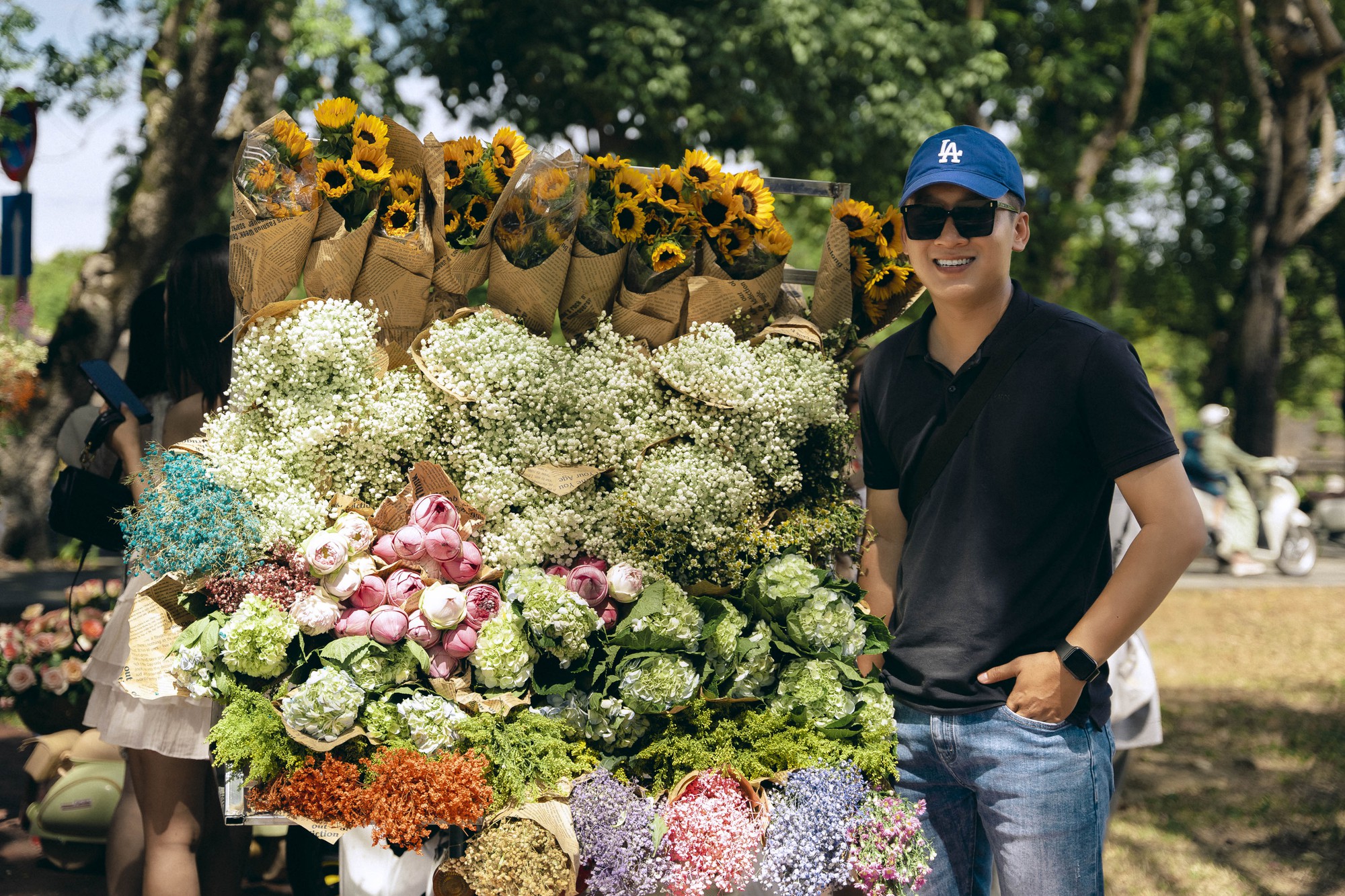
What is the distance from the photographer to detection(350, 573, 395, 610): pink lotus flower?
226cm

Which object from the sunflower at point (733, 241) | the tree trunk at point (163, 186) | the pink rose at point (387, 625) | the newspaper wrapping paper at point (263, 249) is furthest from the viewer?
the tree trunk at point (163, 186)

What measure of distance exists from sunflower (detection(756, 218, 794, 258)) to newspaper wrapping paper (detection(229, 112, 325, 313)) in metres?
1.11

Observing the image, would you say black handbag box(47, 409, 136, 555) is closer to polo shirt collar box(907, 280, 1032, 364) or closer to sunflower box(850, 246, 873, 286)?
sunflower box(850, 246, 873, 286)

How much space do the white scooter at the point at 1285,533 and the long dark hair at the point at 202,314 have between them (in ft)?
39.6

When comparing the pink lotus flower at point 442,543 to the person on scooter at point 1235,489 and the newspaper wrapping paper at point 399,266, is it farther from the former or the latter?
the person on scooter at point 1235,489

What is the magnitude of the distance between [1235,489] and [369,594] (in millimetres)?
11974

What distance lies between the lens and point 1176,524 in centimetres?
191

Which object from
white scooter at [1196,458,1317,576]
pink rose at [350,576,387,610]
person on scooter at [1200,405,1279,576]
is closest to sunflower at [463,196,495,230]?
pink rose at [350,576,387,610]

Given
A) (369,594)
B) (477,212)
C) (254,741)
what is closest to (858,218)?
(477,212)

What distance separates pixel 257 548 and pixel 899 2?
9.16m

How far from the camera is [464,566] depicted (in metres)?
2.35

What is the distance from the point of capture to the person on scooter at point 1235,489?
1193 cm

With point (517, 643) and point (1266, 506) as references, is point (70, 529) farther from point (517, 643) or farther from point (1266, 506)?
point (1266, 506)

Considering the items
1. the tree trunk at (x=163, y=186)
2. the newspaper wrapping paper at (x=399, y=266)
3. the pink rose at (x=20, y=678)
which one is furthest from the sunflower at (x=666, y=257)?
the tree trunk at (x=163, y=186)
